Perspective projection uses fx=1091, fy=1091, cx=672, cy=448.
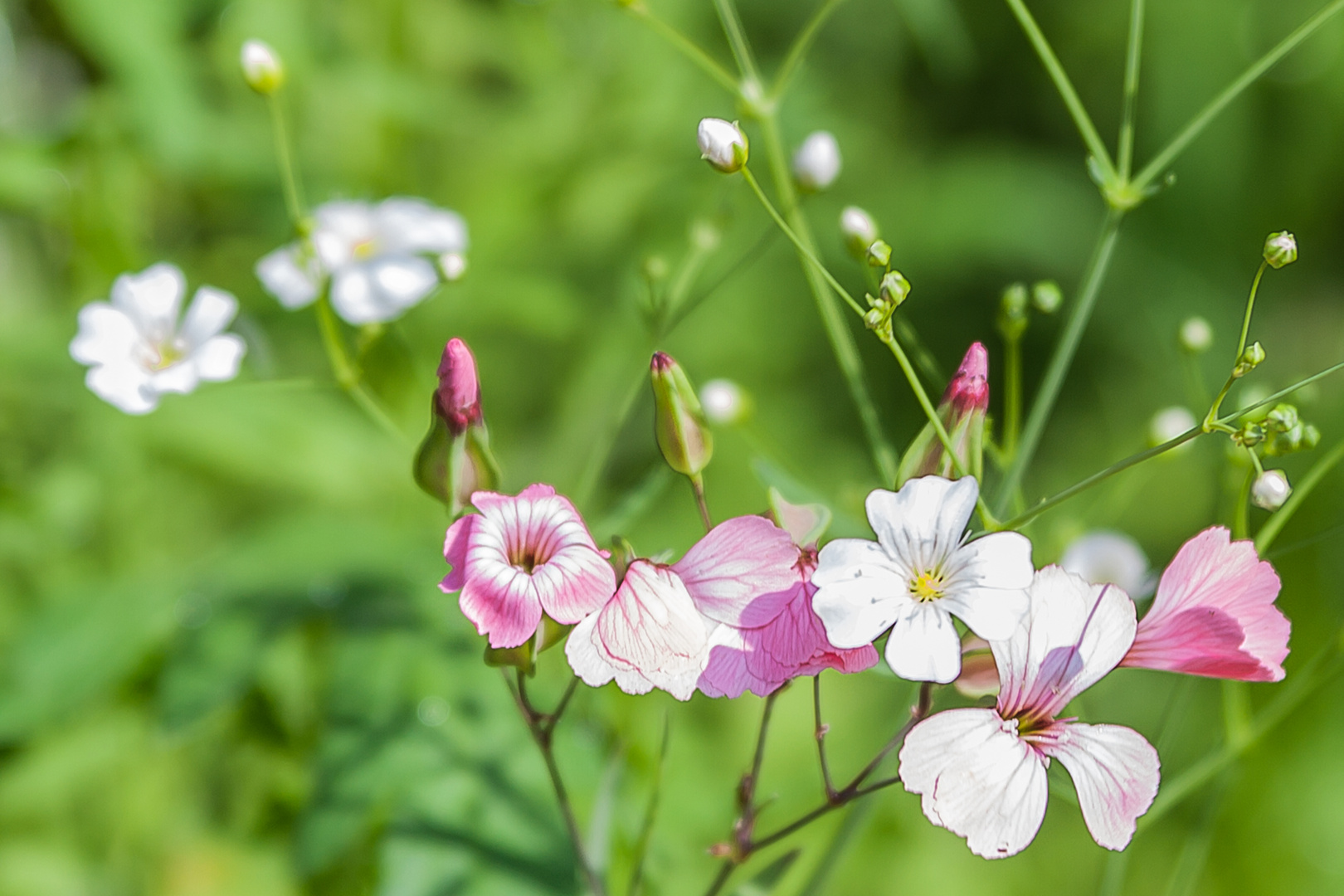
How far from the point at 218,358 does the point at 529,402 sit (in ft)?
3.72

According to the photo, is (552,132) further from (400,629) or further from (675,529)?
(400,629)

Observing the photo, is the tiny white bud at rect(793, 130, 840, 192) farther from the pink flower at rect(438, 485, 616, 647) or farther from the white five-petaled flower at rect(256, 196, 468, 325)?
the pink flower at rect(438, 485, 616, 647)

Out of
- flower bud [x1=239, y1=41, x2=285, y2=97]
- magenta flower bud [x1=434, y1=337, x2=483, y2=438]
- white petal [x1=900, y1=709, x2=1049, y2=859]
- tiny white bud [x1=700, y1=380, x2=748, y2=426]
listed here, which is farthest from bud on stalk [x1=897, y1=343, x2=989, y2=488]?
flower bud [x1=239, y1=41, x2=285, y2=97]

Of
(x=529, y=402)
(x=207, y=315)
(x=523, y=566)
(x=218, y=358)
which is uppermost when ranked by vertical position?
(x=529, y=402)

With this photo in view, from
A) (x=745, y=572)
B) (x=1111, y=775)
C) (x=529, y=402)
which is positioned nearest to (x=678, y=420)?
(x=745, y=572)

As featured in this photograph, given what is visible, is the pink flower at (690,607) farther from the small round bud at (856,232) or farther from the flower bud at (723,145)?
the small round bud at (856,232)

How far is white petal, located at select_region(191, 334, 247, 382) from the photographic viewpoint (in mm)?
1057

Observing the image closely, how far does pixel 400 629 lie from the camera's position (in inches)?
53.1

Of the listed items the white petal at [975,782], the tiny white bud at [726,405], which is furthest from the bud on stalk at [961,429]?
the tiny white bud at [726,405]

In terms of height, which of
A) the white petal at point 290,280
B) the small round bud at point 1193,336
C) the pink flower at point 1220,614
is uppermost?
the white petal at point 290,280

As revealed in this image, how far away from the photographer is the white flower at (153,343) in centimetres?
105

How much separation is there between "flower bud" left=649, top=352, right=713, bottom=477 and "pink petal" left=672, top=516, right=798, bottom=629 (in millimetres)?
105

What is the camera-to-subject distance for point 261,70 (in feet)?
3.85

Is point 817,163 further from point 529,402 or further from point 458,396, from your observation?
point 529,402
